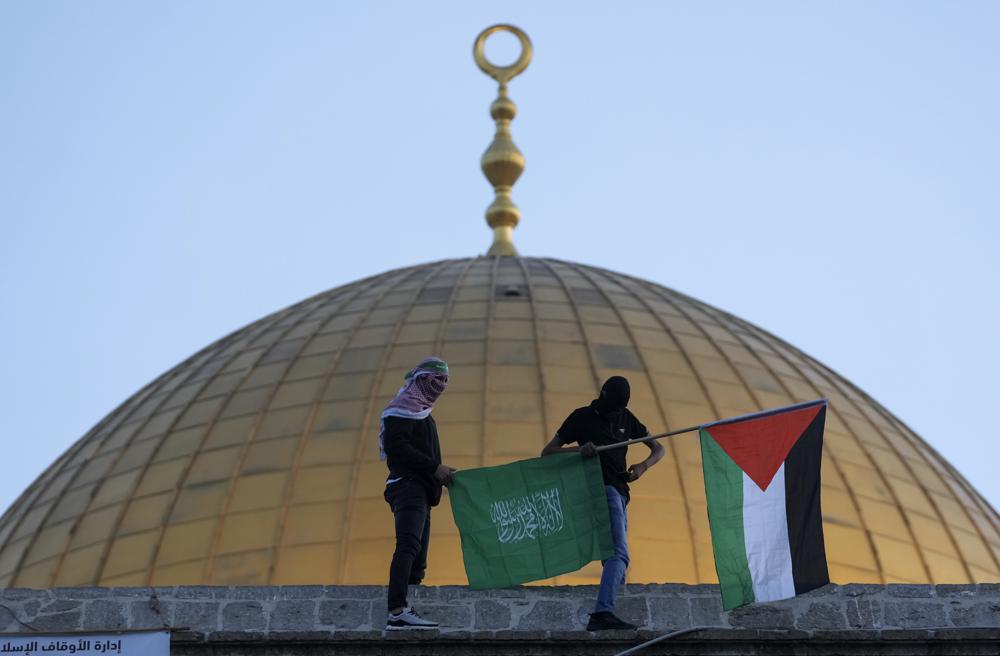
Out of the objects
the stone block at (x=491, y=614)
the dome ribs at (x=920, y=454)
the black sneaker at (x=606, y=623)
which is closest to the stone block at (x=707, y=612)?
the black sneaker at (x=606, y=623)

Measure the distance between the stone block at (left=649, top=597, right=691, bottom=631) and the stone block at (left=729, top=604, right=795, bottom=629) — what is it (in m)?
0.23

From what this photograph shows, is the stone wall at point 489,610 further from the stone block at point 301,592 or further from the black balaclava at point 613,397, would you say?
the black balaclava at point 613,397

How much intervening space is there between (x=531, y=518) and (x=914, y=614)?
201 cm

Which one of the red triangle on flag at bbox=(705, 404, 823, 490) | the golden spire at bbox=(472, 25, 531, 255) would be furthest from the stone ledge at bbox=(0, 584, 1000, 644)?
the golden spire at bbox=(472, 25, 531, 255)

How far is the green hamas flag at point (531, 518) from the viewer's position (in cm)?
1116

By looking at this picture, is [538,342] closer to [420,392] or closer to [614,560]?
[420,392]

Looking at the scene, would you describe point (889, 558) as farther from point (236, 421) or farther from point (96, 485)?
point (96, 485)

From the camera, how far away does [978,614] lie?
34.9 feet

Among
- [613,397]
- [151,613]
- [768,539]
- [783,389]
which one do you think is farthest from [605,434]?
[783,389]

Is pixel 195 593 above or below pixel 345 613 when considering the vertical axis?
above

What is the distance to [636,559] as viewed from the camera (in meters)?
16.5

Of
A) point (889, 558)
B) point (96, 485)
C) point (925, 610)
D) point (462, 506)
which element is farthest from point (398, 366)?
point (925, 610)

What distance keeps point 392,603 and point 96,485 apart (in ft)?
29.7

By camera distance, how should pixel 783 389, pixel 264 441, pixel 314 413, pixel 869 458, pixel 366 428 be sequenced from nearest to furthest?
pixel 366 428 < pixel 264 441 < pixel 314 413 < pixel 869 458 < pixel 783 389
